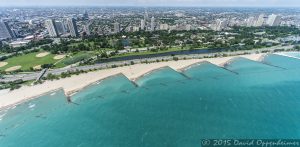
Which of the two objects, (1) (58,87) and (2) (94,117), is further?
(1) (58,87)

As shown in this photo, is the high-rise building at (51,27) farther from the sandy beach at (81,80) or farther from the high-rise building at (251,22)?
the high-rise building at (251,22)

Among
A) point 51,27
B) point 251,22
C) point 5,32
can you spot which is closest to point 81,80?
point 51,27

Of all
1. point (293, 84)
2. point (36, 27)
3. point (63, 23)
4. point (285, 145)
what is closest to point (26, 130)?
point (285, 145)

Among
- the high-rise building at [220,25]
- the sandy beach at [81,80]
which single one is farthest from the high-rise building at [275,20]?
the sandy beach at [81,80]

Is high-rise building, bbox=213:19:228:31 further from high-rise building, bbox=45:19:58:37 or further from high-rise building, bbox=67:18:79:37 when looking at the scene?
high-rise building, bbox=45:19:58:37

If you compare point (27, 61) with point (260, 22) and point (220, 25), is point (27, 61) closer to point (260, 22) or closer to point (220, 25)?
point (220, 25)

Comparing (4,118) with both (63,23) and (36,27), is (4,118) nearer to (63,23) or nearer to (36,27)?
(63,23)
